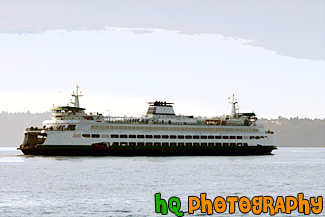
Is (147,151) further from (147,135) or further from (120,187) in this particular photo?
(120,187)

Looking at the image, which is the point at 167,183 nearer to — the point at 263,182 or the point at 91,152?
the point at 263,182

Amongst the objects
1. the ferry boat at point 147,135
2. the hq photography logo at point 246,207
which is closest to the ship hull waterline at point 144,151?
the ferry boat at point 147,135

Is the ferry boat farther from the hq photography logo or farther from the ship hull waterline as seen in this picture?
the hq photography logo

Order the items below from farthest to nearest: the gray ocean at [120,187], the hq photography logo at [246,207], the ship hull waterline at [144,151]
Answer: the ship hull waterline at [144,151]
the gray ocean at [120,187]
the hq photography logo at [246,207]

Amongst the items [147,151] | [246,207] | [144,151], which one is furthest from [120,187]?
[147,151]

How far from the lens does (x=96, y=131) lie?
98.2 meters

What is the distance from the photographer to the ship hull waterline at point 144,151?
9369 cm

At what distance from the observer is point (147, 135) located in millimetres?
103062

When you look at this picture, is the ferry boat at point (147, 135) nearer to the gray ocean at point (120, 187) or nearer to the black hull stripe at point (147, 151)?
the black hull stripe at point (147, 151)

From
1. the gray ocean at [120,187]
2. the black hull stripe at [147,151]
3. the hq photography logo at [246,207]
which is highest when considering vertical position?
the black hull stripe at [147,151]

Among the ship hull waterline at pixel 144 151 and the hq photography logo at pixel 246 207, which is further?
the ship hull waterline at pixel 144 151

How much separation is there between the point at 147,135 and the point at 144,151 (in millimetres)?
3066

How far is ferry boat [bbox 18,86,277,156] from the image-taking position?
95.2 metres

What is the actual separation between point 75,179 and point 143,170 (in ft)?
42.6
